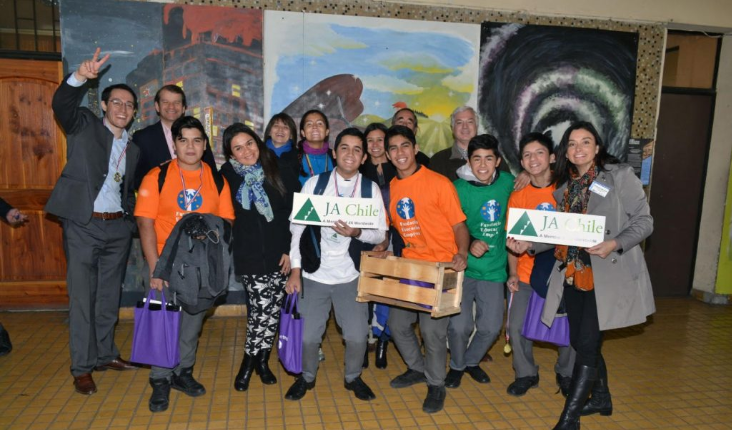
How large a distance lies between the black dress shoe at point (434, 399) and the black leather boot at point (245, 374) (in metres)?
1.38

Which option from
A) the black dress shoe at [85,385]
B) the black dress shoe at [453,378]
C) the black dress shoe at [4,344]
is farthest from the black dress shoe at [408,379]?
the black dress shoe at [4,344]

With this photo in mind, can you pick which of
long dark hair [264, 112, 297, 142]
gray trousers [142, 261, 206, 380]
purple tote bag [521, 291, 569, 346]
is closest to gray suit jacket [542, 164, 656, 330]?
purple tote bag [521, 291, 569, 346]

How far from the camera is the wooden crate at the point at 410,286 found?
11.2ft

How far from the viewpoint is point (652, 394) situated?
4047 mm

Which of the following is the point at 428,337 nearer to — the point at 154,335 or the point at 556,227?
the point at 556,227

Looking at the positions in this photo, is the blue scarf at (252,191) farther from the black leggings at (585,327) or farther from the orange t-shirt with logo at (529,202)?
the black leggings at (585,327)

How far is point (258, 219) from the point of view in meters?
3.79

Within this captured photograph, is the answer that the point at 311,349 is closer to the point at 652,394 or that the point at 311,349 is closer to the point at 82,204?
the point at 82,204

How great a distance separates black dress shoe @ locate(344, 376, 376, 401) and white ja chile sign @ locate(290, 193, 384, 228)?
1285mm

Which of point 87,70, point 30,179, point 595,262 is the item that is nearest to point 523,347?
point 595,262

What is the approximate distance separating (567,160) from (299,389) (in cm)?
257

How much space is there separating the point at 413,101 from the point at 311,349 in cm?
329

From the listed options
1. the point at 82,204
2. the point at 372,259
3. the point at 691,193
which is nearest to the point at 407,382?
the point at 372,259

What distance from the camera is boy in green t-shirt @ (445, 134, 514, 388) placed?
12.7 feet
